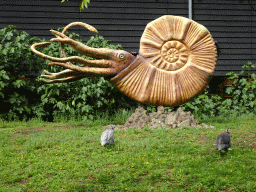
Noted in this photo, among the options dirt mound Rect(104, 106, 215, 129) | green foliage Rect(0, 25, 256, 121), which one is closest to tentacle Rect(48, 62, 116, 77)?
dirt mound Rect(104, 106, 215, 129)

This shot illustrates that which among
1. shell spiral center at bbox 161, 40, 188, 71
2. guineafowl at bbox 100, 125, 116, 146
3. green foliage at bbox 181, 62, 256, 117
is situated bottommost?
guineafowl at bbox 100, 125, 116, 146

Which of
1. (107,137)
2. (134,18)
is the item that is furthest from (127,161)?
(134,18)

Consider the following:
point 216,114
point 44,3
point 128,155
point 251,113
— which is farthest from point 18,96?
point 251,113

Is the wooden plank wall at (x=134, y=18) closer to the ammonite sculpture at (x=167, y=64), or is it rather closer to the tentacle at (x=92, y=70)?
the ammonite sculpture at (x=167, y=64)

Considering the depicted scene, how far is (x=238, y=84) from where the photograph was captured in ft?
29.2

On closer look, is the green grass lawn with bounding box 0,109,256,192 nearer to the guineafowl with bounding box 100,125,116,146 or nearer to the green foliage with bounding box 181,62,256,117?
the guineafowl with bounding box 100,125,116,146

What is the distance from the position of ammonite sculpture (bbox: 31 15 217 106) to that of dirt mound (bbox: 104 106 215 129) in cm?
43

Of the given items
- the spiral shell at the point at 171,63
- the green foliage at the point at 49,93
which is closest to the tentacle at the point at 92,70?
the spiral shell at the point at 171,63

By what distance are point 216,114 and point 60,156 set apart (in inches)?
222

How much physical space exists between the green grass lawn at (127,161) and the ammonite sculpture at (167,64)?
77 cm

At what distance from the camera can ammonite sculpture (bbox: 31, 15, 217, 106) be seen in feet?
18.4

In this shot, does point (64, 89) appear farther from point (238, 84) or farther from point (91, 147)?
point (238, 84)

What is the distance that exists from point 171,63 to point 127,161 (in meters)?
2.61

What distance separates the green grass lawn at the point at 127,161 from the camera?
3260 mm
